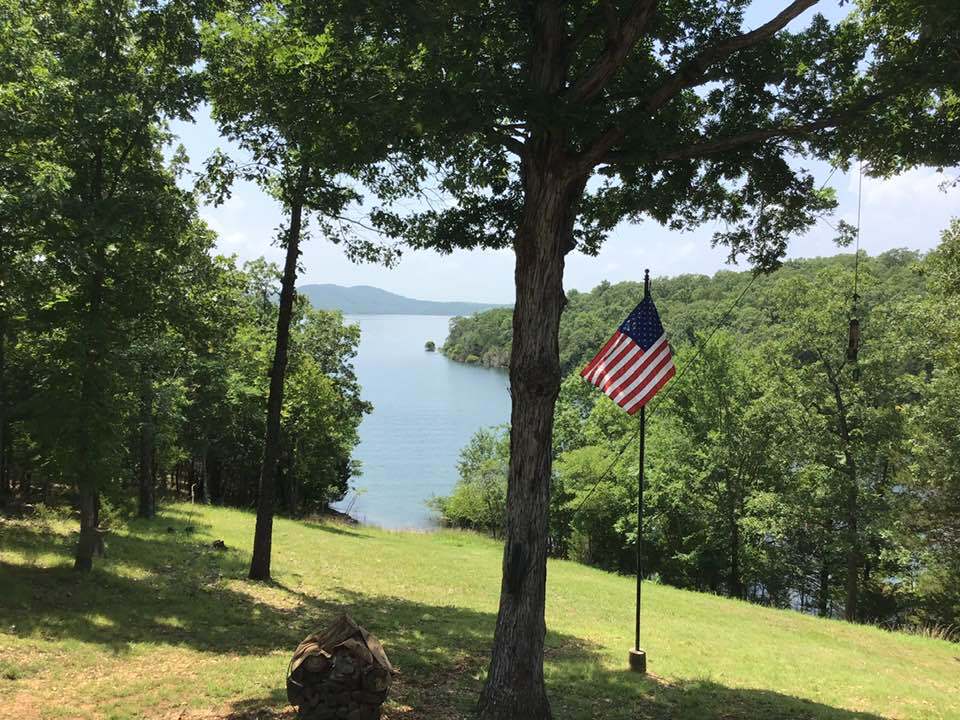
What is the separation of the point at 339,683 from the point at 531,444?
272cm

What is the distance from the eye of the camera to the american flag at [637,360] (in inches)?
356

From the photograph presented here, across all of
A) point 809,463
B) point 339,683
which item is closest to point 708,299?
point 809,463

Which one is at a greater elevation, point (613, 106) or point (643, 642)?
point (613, 106)

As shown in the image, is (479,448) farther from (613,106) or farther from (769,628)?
(613,106)

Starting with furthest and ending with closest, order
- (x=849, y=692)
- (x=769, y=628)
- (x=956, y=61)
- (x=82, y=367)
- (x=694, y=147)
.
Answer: (x=769, y=628) → (x=82, y=367) → (x=849, y=692) → (x=694, y=147) → (x=956, y=61)

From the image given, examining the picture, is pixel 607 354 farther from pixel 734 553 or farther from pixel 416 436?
pixel 416 436

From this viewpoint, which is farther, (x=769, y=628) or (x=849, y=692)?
(x=769, y=628)

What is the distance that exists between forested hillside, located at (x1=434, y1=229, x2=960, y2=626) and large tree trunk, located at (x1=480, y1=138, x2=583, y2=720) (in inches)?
457

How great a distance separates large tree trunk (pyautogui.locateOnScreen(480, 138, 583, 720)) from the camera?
6254 mm

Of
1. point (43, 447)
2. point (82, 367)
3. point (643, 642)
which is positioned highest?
point (82, 367)

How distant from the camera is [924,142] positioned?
6910 millimetres

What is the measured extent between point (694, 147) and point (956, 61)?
222cm

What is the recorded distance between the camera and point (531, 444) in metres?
6.43

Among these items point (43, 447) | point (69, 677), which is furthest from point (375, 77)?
point (43, 447)
